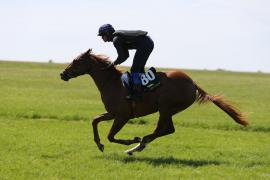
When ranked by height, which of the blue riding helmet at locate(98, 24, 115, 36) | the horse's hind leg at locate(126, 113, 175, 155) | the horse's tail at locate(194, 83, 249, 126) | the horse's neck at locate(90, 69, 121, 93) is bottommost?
the horse's hind leg at locate(126, 113, 175, 155)

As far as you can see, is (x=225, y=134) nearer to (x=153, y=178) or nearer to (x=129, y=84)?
(x=129, y=84)

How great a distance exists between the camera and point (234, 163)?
453 inches

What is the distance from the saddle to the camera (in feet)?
38.8

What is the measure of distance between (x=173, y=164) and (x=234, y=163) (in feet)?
4.87

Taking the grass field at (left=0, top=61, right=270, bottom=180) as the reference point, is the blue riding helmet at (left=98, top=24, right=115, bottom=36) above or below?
above

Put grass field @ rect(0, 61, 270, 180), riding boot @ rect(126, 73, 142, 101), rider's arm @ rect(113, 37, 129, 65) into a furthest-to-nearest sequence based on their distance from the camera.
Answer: riding boot @ rect(126, 73, 142, 101), rider's arm @ rect(113, 37, 129, 65), grass field @ rect(0, 61, 270, 180)

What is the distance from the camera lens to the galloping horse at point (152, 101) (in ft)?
39.4

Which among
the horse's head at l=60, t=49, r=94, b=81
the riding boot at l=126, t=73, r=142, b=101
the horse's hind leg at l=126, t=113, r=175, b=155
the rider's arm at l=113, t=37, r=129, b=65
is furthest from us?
the horse's head at l=60, t=49, r=94, b=81

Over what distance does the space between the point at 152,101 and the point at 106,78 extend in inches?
51.4

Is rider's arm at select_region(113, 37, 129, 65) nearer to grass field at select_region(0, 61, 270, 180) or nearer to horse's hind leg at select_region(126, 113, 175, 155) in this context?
horse's hind leg at select_region(126, 113, 175, 155)

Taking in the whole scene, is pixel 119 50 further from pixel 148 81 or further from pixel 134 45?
pixel 148 81

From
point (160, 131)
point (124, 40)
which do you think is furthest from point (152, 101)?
point (124, 40)

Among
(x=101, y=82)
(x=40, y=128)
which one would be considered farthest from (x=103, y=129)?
(x=101, y=82)

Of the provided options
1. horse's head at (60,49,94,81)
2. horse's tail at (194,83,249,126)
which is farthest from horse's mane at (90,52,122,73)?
horse's tail at (194,83,249,126)
